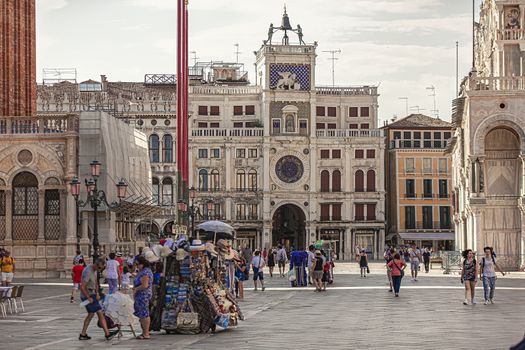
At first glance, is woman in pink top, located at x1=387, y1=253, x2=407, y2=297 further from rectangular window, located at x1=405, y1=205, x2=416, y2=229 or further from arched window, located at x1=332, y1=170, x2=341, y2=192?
rectangular window, located at x1=405, y1=205, x2=416, y2=229

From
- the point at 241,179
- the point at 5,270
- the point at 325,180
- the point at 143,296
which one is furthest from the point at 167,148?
the point at 143,296

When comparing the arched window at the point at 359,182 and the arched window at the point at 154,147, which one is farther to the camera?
the arched window at the point at 359,182

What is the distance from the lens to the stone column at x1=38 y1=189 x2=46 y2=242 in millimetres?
48281

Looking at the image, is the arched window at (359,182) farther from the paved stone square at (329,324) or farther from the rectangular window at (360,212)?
the paved stone square at (329,324)

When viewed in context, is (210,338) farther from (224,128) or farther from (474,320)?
(224,128)

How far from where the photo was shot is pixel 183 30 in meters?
52.8

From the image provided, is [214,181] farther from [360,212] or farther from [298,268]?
[298,268]

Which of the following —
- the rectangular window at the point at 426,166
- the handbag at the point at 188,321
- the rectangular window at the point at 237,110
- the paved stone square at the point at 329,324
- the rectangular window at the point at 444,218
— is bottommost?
the paved stone square at the point at 329,324

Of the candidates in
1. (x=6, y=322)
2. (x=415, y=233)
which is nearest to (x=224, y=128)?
(x=415, y=233)

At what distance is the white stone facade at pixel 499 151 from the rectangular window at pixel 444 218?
43.1 metres

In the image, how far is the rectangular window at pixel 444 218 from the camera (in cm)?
10162

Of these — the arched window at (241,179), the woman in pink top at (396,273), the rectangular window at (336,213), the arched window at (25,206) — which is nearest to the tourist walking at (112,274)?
the woman in pink top at (396,273)

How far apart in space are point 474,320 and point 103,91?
245 feet

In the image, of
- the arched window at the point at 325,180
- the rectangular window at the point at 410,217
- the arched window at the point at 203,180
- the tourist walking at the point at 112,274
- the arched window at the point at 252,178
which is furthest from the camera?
the rectangular window at the point at 410,217
